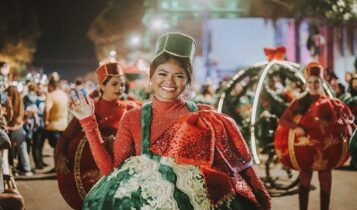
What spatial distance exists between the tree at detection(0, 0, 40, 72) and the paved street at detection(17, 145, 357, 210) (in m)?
39.4

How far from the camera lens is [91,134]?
3.78m

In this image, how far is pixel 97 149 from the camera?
3.73m

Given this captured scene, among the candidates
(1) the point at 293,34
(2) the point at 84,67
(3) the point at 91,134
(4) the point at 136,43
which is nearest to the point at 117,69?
(3) the point at 91,134

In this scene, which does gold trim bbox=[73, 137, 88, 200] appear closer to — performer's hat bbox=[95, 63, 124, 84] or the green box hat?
performer's hat bbox=[95, 63, 124, 84]

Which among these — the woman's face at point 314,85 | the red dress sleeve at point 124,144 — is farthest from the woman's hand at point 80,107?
the woman's face at point 314,85

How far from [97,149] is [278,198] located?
6486mm

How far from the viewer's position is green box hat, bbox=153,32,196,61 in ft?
11.8

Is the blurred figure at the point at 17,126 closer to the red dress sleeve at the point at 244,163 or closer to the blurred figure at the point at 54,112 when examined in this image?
the blurred figure at the point at 54,112

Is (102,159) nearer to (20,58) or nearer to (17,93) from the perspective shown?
(17,93)

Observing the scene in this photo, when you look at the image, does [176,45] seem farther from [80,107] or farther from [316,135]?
[316,135]

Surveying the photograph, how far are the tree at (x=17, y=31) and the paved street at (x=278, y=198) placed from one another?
3938cm

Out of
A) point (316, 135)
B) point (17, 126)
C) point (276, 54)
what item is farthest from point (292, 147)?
point (17, 126)

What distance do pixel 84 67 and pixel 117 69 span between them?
7994 centimetres

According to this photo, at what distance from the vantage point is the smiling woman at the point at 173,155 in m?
3.22
